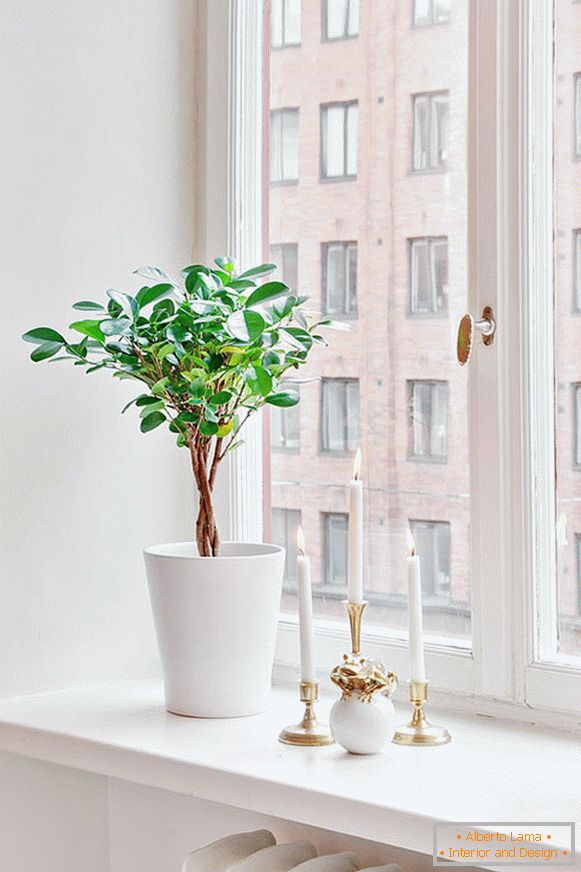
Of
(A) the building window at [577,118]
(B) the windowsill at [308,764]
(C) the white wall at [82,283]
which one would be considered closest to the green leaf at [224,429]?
(C) the white wall at [82,283]

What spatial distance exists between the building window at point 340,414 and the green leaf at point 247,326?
0.94 ft

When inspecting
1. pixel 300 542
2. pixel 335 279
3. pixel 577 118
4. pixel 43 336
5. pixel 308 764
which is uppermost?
pixel 577 118

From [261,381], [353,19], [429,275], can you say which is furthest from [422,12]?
[261,381]

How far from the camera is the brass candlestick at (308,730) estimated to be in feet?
4.59

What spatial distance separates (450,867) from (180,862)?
420mm

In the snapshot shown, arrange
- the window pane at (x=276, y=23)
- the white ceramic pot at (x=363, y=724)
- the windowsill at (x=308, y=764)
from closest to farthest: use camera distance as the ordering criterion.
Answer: the windowsill at (x=308, y=764) → the white ceramic pot at (x=363, y=724) → the window pane at (x=276, y=23)

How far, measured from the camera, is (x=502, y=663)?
1.49 meters

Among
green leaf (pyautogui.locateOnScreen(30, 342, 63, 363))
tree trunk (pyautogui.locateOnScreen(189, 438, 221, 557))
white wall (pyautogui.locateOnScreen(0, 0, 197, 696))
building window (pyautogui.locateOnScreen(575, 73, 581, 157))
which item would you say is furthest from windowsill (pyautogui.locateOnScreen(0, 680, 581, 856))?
building window (pyautogui.locateOnScreen(575, 73, 581, 157))

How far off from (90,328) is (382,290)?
1.36ft

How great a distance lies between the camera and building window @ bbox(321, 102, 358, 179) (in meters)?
1.68

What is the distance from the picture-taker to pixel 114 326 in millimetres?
1435

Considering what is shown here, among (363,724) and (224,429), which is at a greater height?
(224,429)

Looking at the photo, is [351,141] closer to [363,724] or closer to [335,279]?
[335,279]

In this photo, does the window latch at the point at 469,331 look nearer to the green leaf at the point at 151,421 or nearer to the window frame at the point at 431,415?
the window frame at the point at 431,415
